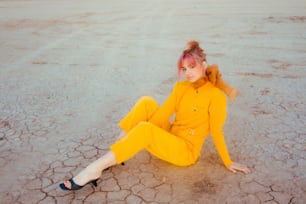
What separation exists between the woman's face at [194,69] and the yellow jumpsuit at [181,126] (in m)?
0.06

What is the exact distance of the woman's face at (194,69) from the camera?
270cm

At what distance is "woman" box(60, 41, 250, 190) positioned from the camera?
8.61 ft

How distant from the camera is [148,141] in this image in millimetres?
2695

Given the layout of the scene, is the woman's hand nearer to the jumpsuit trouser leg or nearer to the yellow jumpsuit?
the yellow jumpsuit

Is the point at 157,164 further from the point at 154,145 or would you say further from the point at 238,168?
the point at 238,168

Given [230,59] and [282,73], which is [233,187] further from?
[230,59]

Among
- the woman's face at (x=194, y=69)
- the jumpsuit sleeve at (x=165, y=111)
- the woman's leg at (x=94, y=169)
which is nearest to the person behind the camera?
the woman's leg at (x=94, y=169)

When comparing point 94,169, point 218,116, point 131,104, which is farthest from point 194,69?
point 131,104

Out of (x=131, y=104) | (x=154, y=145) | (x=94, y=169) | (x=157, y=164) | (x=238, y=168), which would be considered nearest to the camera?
(x=94, y=169)

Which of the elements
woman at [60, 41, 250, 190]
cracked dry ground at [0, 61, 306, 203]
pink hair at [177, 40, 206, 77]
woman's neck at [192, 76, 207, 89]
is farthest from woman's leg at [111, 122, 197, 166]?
pink hair at [177, 40, 206, 77]

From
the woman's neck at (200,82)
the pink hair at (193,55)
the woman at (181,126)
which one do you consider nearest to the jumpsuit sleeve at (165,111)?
A: the woman at (181,126)

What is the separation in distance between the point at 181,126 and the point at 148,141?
37 centimetres

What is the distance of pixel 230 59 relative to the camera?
6.51m

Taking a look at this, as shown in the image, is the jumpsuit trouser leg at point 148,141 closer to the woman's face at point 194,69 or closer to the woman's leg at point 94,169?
the woman's leg at point 94,169
